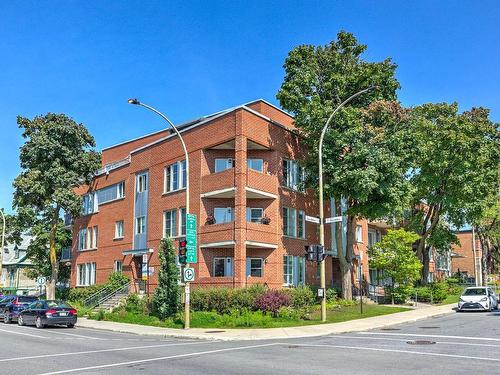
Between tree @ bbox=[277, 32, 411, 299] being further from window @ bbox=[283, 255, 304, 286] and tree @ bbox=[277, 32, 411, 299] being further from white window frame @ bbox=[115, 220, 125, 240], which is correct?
white window frame @ bbox=[115, 220, 125, 240]

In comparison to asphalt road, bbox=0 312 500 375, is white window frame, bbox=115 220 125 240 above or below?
above

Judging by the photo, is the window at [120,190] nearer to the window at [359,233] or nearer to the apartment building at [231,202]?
the apartment building at [231,202]

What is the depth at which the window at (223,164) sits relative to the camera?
31781 mm

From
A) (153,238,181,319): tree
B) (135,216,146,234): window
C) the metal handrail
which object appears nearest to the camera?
(153,238,181,319): tree

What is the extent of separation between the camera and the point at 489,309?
30.4m

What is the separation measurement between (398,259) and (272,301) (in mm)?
13524

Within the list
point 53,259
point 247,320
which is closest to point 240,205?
point 247,320

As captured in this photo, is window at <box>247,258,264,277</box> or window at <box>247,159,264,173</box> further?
window at <box>247,159,264,173</box>

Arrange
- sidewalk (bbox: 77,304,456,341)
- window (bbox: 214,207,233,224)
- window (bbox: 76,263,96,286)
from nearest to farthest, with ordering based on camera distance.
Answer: sidewalk (bbox: 77,304,456,341)
window (bbox: 214,207,233,224)
window (bbox: 76,263,96,286)

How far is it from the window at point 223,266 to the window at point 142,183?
31.3ft

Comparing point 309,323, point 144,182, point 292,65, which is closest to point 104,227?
point 144,182

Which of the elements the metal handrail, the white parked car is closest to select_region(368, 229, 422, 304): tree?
the white parked car

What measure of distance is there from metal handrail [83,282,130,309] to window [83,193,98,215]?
9.31 meters

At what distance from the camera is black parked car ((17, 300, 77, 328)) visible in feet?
85.3
